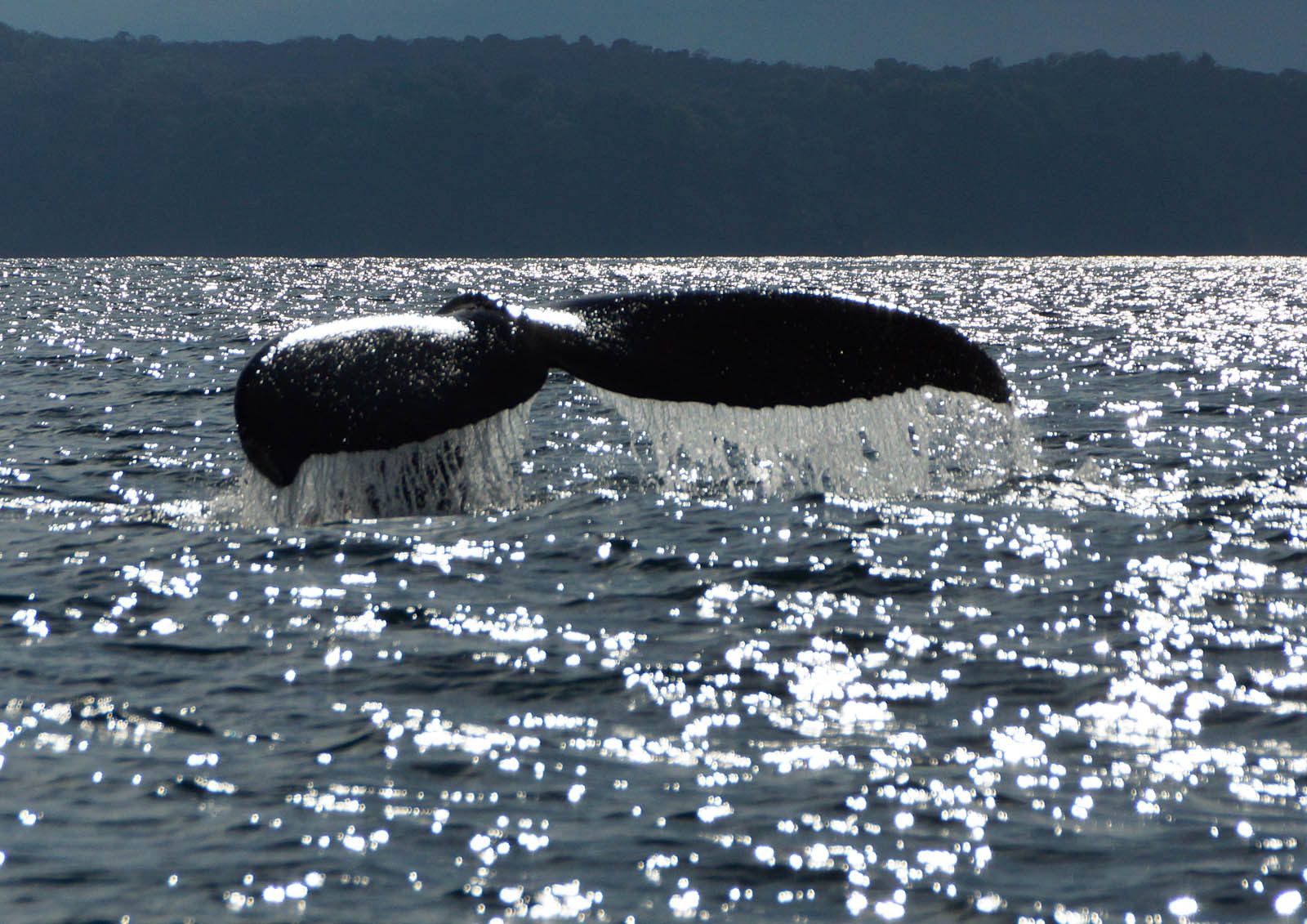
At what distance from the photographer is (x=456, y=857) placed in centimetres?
479


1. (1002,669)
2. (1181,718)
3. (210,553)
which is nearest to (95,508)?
(210,553)

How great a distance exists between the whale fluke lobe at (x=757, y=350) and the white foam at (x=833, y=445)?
0.24ft

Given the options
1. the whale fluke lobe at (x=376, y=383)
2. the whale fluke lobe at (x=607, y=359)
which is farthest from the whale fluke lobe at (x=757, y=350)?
the whale fluke lobe at (x=376, y=383)

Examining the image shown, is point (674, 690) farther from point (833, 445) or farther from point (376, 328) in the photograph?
point (376, 328)

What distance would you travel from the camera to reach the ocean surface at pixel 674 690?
465 centimetres

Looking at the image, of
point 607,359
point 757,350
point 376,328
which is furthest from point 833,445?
point 376,328

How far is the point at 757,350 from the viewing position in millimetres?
7988

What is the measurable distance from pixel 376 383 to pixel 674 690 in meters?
2.01

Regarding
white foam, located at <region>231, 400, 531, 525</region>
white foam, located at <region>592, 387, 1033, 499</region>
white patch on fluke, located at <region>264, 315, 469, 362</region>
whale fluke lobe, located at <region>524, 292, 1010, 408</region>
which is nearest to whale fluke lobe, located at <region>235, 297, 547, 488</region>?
white patch on fluke, located at <region>264, 315, 469, 362</region>

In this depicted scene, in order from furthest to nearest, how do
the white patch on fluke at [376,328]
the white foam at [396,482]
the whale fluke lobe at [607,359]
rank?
the white foam at [396,482] < the white patch on fluke at [376,328] < the whale fluke lobe at [607,359]

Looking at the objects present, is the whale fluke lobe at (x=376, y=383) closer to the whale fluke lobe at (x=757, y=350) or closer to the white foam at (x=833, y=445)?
the whale fluke lobe at (x=757, y=350)

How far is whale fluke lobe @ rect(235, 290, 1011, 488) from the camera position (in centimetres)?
721

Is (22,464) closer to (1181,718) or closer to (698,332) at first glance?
(698,332)

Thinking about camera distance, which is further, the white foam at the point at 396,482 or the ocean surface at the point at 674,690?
the white foam at the point at 396,482
